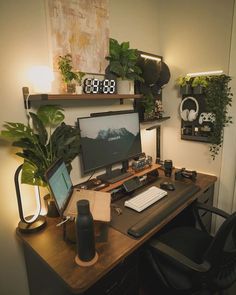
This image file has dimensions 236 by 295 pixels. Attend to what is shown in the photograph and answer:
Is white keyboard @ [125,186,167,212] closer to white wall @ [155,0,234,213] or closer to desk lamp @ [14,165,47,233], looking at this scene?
desk lamp @ [14,165,47,233]

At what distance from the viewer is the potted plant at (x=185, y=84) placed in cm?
207

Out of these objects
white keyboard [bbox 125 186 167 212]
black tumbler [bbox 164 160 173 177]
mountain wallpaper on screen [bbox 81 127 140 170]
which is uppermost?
mountain wallpaper on screen [bbox 81 127 140 170]

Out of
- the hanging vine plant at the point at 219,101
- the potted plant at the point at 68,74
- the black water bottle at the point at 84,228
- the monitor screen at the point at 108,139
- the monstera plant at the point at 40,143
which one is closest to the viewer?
the black water bottle at the point at 84,228

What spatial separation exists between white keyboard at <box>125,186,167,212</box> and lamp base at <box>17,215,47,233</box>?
578 millimetres

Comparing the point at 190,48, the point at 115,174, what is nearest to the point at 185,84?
the point at 190,48

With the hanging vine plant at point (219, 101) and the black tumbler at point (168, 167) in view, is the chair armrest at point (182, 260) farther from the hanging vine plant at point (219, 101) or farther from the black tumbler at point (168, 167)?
the hanging vine plant at point (219, 101)

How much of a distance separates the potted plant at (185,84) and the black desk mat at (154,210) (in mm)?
953

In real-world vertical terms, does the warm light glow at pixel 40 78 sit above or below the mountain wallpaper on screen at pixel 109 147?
above

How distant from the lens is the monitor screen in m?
1.60

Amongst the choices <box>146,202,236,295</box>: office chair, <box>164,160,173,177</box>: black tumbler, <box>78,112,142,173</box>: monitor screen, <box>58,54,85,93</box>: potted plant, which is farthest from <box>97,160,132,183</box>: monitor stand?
<box>58,54,85,93</box>: potted plant

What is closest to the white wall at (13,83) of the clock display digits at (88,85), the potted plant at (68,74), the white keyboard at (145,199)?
the potted plant at (68,74)

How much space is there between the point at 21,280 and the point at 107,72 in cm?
171

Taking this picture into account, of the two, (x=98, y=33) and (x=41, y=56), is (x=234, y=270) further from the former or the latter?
(x=98, y=33)

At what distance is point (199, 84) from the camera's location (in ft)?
6.50
